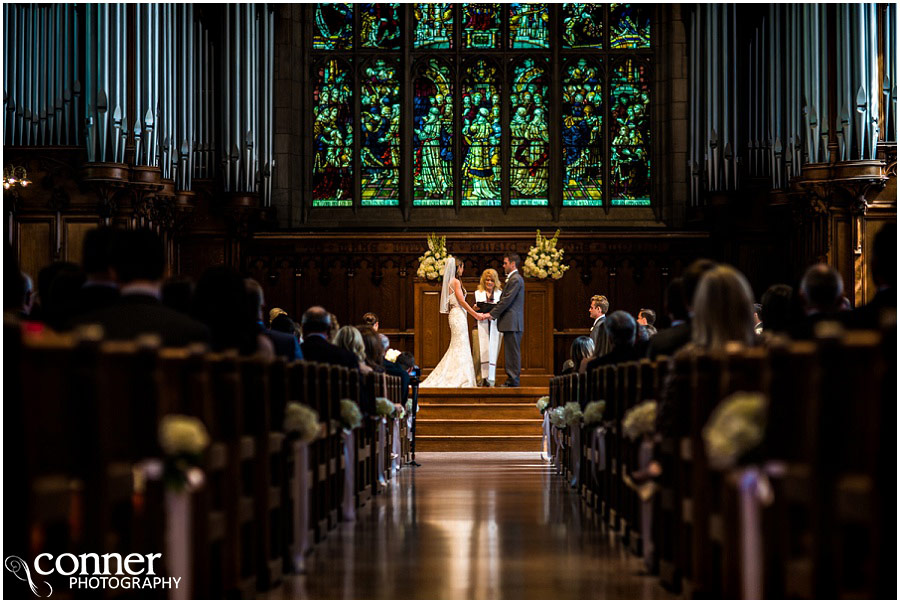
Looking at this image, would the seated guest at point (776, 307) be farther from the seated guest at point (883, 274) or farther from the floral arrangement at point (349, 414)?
the floral arrangement at point (349, 414)

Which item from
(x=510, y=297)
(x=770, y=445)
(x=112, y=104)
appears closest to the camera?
(x=770, y=445)

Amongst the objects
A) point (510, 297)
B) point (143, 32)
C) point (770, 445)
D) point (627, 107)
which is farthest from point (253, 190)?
point (770, 445)

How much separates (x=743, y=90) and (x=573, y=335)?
432 cm

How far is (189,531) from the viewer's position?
390 cm

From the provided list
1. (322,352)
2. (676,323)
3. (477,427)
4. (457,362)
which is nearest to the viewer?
(676,323)

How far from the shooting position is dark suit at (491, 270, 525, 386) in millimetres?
14594

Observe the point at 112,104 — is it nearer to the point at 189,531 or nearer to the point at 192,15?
the point at 192,15

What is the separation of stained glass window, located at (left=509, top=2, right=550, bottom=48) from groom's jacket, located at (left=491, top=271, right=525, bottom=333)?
596 centimetres

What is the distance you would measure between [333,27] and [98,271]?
1515cm

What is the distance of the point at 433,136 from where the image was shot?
1923cm

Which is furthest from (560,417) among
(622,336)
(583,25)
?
(583,25)

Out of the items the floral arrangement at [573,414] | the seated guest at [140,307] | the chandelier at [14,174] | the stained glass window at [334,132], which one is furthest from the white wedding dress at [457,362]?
the seated guest at [140,307]

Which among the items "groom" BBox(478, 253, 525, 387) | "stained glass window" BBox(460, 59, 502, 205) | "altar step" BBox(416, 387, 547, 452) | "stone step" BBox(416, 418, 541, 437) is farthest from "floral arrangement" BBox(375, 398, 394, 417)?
"stained glass window" BBox(460, 59, 502, 205)

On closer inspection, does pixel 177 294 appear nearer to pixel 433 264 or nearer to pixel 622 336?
pixel 622 336
